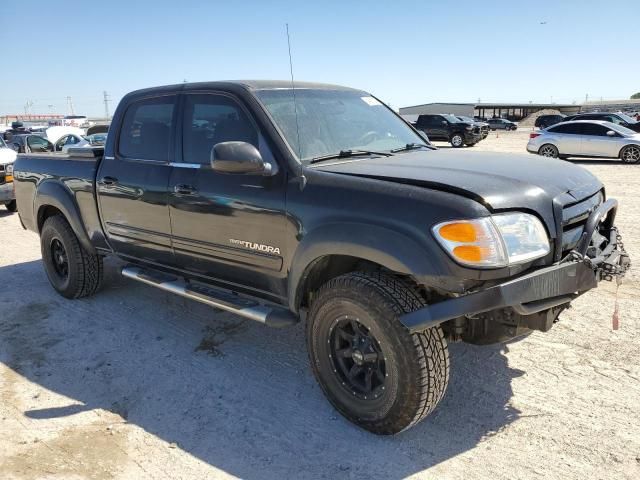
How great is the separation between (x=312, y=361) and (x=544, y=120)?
1756 inches

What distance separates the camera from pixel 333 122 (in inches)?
153

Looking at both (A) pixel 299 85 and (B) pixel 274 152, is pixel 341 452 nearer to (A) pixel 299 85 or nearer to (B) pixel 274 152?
(B) pixel 274 152

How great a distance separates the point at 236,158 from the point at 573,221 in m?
1.90

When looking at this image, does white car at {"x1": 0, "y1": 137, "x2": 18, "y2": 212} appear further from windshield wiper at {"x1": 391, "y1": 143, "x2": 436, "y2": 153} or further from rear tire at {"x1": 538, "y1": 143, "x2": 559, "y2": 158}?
rear tire at {"x1": 538, "y1": 143, "x2": 559, "y2": 158}

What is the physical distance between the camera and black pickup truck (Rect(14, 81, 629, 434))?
8.84 feet

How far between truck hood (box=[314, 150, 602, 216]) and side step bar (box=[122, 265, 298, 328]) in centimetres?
96

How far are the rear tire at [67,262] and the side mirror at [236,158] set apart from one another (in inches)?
103

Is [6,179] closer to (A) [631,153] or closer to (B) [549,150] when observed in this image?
(B) [549,150]

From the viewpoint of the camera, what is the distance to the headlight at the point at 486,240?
2.60 meters

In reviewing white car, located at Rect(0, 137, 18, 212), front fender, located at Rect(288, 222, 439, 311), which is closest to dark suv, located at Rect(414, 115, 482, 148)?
white car, located at Rect(0, 137, 18, 212)

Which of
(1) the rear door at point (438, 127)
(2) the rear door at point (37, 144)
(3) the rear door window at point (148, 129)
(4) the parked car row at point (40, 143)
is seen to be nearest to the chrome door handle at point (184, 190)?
(3) the rear door window at point (148, 129)

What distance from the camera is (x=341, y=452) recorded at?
9.76 feet

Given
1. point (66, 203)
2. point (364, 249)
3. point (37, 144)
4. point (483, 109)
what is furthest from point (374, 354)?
point (483, 109)

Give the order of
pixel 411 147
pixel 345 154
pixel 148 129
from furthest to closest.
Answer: pixel 148 129
pixel 411 147
pixel 345 154
